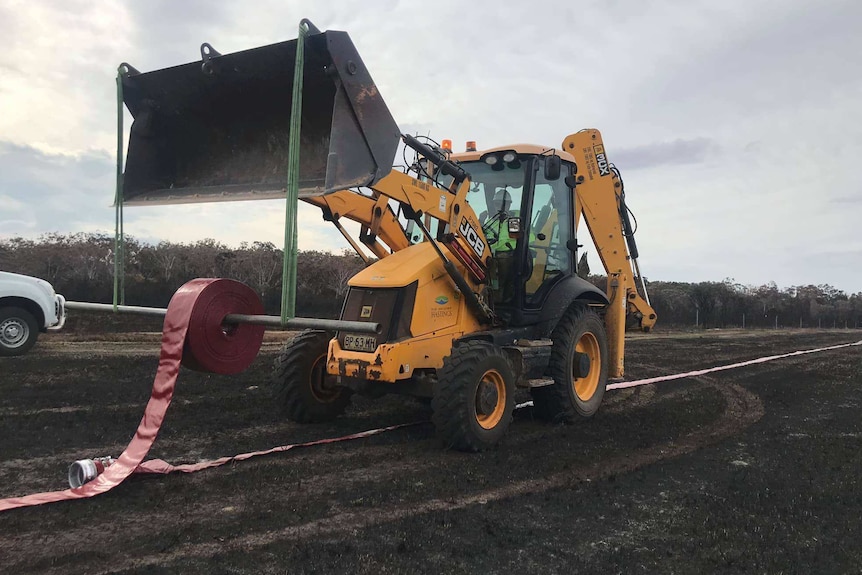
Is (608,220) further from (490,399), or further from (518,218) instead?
(490,399)

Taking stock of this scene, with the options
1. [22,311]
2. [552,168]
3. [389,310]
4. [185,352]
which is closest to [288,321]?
[185,352]

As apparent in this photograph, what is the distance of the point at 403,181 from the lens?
5250 millimetres

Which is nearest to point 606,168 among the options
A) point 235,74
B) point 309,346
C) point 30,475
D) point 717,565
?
point 309,346

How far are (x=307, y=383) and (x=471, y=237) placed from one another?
2.10 meters

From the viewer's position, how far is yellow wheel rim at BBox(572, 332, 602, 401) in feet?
23.8

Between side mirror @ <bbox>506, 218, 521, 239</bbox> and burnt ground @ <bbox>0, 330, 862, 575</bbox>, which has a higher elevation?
side mirror @ <bbox>506, 218, 521, 239</bbox>

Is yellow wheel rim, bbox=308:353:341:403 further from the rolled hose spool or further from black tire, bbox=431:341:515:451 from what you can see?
the rolled hose spool

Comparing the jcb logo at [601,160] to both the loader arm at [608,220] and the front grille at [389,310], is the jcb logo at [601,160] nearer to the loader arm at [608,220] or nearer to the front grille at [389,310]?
the loader arm at [608,220]

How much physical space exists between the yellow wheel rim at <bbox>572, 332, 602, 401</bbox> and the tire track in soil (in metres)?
1.16

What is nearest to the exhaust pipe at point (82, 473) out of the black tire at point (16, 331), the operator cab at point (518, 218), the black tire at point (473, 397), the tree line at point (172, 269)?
the black tire at point (473, 397)

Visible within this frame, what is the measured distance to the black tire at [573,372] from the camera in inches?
260

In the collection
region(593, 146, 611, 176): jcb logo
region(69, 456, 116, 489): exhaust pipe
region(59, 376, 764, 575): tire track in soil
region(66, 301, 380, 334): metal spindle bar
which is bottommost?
region(59, 376, 764, 575): tire track in soil

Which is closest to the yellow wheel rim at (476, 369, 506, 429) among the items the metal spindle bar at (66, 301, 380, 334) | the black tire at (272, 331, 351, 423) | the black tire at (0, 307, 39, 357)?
→ the metal spindle bar at (66, 301, 380, 334)

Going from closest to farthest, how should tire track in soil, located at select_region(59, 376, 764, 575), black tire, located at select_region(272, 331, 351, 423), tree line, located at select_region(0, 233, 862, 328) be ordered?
tire track in soil, located at select_region(59, 376, 764, 575), black tire, located at select_region(272, 331, 351, 423), tree line, located at select_region(0, 233, 862, 328)
